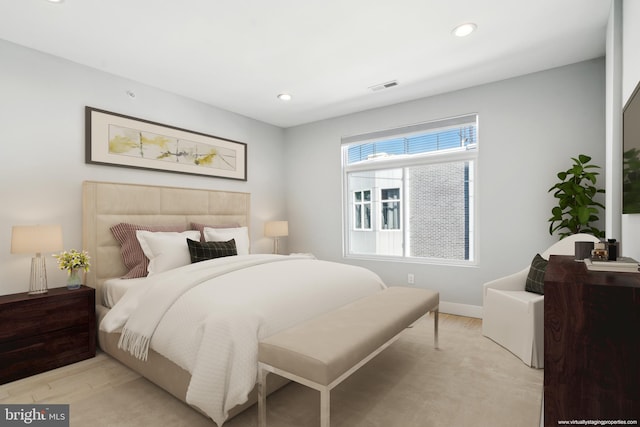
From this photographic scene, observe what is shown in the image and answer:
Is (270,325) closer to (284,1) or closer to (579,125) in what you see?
(284,1)

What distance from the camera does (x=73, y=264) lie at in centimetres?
266

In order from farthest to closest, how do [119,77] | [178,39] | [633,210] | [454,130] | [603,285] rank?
1. [454,130]
2. [119,77]
3. [178,39]
4. [633,210]
5. [603,285]

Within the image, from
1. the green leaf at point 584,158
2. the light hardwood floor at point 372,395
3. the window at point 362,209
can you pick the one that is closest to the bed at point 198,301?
the light hardwood floor at point 372,395

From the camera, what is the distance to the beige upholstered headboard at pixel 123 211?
9.80 ft

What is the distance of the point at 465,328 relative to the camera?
329 centimetres

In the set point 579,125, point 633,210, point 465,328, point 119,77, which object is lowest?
point 465,328

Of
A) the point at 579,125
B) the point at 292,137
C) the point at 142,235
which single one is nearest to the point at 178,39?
the point at 142,235

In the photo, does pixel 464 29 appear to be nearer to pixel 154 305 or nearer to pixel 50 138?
pixel 154 305

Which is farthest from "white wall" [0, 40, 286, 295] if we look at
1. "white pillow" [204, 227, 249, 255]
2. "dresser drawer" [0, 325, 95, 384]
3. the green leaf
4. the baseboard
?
the green leaf

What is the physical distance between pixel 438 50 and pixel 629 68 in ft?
4.33

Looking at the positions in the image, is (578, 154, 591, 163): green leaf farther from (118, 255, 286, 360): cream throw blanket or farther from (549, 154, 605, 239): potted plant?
(118, 255, 286, 360): cream throw blanket

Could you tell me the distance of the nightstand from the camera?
7.50 ft

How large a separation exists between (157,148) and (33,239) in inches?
58.7

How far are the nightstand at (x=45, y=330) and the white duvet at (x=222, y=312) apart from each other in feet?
1.44
